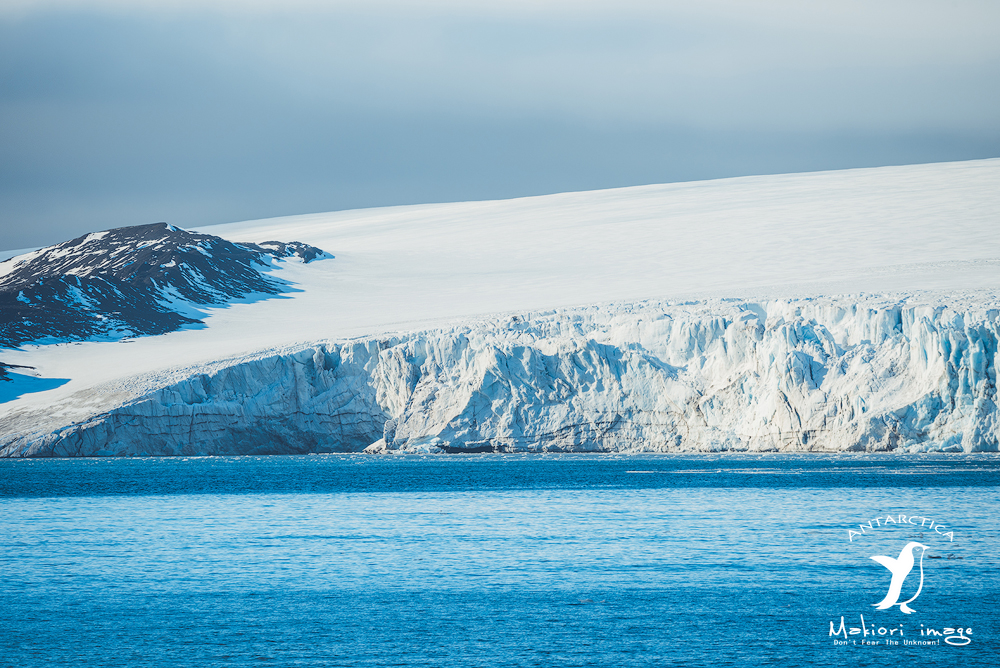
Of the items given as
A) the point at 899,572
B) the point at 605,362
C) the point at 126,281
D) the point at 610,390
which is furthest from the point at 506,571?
the point at 126,281

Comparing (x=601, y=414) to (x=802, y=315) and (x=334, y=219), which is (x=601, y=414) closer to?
(x=802, y=315)

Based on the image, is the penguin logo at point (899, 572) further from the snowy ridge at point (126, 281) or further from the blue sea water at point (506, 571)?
the snowy ridge at point (126, 281)

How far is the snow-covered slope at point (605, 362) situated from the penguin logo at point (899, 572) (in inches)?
601

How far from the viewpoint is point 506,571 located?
15992mm

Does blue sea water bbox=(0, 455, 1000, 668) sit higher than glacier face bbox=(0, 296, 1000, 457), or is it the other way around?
glacier face bbox=(0, 296, 1000, 457)

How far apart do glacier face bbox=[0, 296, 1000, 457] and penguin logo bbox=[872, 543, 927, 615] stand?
15.0 metres

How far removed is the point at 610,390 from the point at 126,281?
1137 inches

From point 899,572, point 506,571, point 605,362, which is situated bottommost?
point 899,572

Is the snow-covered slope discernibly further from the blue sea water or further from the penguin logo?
the penguin logo

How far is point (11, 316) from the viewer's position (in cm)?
4697

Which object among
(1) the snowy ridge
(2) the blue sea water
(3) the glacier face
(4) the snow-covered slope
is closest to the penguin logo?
(2) the blue sea water

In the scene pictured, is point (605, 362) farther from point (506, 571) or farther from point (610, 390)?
point (506, 571)

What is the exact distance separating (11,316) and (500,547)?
36421 millimetres

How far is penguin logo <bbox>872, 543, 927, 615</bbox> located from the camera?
13078mm
